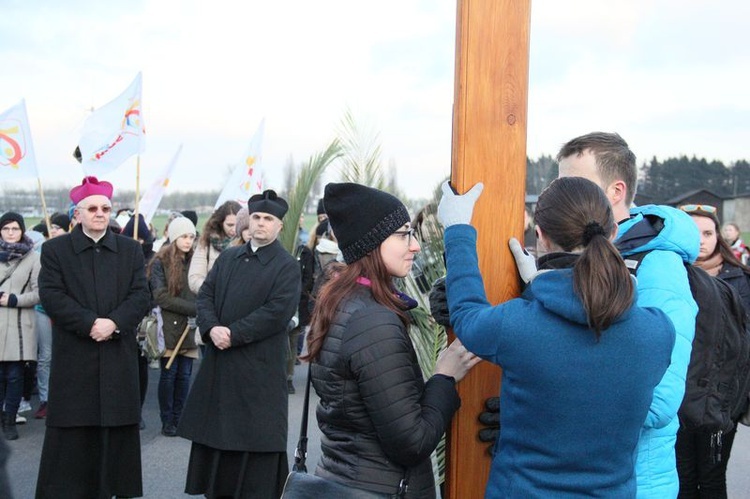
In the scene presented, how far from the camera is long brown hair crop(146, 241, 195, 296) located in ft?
22.9

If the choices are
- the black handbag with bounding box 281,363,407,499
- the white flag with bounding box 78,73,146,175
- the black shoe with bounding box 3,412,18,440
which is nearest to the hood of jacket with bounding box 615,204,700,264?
the black handbag with bounding box 281,363,407,499

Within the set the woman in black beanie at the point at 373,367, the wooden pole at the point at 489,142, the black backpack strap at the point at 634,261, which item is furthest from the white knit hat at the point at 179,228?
the black backpack strap at the point at 634,261

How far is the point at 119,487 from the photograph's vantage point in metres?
4.95

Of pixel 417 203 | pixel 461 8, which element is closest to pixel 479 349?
pixel 461 8

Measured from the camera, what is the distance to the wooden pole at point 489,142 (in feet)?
7.64

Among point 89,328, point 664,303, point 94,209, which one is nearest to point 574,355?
point 664,303

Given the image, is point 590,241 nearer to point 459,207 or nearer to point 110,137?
point 459,207

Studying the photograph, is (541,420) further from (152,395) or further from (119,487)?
(152,395)

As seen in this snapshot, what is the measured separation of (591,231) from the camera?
6.38ft

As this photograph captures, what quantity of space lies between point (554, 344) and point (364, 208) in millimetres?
802

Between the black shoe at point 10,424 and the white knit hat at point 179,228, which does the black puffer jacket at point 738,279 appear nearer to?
the white knit hat at point 179,228

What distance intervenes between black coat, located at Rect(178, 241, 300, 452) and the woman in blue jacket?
120 inches

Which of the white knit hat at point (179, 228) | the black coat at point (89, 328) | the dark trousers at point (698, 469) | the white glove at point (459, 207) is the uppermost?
the white glove at point (459, 207)

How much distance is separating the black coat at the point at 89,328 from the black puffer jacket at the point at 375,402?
2879 millimetres
